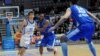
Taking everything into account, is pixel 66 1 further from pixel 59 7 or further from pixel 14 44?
pixel 14 44

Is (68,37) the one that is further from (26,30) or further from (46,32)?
(46,32)

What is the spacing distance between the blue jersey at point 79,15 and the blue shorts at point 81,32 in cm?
9

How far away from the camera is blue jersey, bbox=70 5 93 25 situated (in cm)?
741

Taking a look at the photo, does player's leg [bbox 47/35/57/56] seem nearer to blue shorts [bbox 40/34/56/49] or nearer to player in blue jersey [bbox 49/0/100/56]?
blue shorts [bbox 40/34/56/49]

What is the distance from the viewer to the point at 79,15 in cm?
752

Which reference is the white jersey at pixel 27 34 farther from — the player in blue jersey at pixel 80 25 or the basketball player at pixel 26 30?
the player in blue jersey at pixel 80 25

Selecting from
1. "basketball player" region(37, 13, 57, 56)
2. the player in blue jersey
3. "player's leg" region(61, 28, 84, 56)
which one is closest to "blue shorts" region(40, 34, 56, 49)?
"basketball player" region(37, 13, 57, 56)

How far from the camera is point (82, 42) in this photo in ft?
56.0

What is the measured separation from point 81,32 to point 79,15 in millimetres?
363

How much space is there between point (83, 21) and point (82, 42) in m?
9.55

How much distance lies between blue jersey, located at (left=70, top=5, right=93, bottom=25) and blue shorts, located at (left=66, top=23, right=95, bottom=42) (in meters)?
0.09

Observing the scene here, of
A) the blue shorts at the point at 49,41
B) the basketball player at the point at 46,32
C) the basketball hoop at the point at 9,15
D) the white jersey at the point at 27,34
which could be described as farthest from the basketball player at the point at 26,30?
the basketball hoop at the point at 9,15

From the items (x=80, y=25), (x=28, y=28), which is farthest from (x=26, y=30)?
(x=80, y=25)

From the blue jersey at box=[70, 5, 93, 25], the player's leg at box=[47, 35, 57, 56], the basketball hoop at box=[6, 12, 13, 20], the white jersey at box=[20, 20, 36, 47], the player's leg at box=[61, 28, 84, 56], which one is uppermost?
the blue jersey at box=[70, 5, 93, 25]
